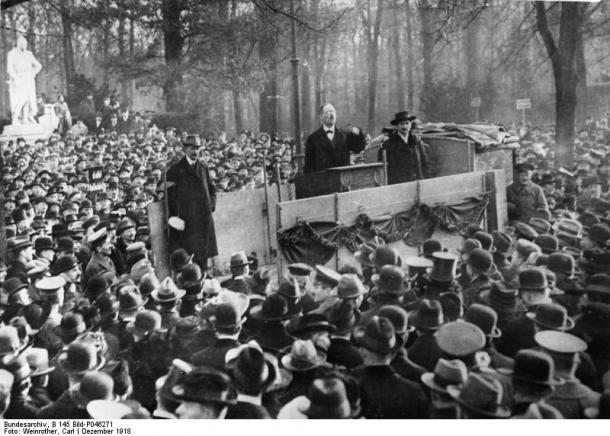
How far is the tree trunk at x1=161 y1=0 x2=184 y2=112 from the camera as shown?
5.29 m

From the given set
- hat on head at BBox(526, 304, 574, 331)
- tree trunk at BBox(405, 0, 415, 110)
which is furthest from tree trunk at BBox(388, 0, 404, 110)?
hat on head at BBox(526, 304, 574, 331)

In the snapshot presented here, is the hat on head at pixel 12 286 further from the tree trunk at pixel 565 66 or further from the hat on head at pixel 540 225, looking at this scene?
the tree trunk at pixel 565 66

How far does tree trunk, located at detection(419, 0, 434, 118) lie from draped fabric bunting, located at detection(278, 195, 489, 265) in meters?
1.74

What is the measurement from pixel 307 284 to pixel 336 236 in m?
1.01

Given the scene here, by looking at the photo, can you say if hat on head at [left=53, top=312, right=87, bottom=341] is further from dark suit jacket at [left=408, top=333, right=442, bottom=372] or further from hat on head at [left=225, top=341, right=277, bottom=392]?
dark suit jacket at [left=408, top=333, right=442, bottom=372]

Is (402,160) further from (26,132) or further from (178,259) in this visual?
(26,132)

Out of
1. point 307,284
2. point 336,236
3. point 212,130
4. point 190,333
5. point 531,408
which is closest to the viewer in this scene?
point 531,408

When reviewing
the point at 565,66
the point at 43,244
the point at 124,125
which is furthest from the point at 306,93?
the point at 43,244

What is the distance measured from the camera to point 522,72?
282 inches

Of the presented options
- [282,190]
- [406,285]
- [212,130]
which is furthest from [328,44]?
[406,285]

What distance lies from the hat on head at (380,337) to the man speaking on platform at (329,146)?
133 inches

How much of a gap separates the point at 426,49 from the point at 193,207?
314 cm

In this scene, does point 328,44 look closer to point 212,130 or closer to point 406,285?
point 212,130

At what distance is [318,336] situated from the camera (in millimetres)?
2576
